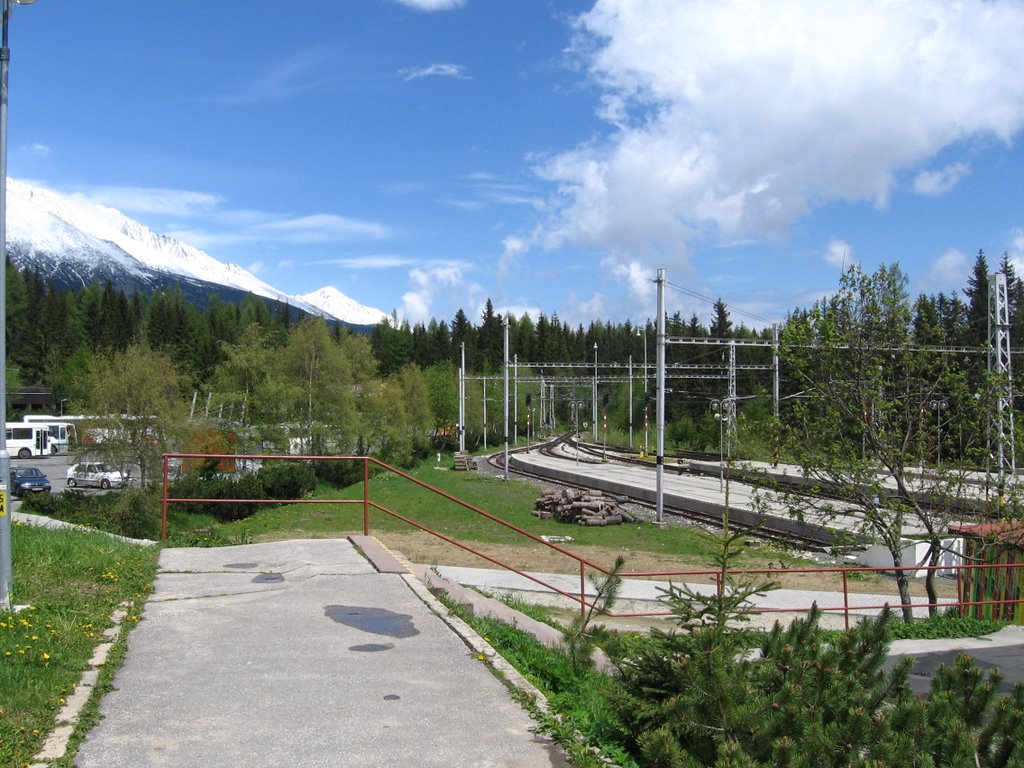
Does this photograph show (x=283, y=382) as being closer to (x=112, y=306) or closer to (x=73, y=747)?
(x=73, y=747)

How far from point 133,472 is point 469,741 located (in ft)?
113

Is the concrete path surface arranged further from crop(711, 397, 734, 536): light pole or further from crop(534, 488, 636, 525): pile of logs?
crop(534, 488, 636, 525): pile of logs

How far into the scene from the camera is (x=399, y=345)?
476 ft

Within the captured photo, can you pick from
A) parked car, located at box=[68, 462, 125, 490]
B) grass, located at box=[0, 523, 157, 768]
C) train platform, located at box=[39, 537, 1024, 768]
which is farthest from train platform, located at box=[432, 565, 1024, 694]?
parked car, located at box=[68, 462, 125, 490]

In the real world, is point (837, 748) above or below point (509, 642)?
above

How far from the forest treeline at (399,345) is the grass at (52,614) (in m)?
12.8

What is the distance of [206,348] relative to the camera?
11831 centimetres

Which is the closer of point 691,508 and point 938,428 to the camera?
point 938,428

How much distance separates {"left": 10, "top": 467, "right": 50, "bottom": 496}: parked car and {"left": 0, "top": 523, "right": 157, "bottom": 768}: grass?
109ft

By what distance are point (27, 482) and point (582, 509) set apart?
27.1m

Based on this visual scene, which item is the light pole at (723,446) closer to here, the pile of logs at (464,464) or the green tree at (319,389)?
the pile of logs at (464,464)

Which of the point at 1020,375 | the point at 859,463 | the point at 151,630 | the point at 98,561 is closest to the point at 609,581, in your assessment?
the point at 151,630

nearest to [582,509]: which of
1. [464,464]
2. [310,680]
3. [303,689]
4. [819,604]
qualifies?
[819,604]

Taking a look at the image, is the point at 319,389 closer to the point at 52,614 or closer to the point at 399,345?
the point at 52,614
